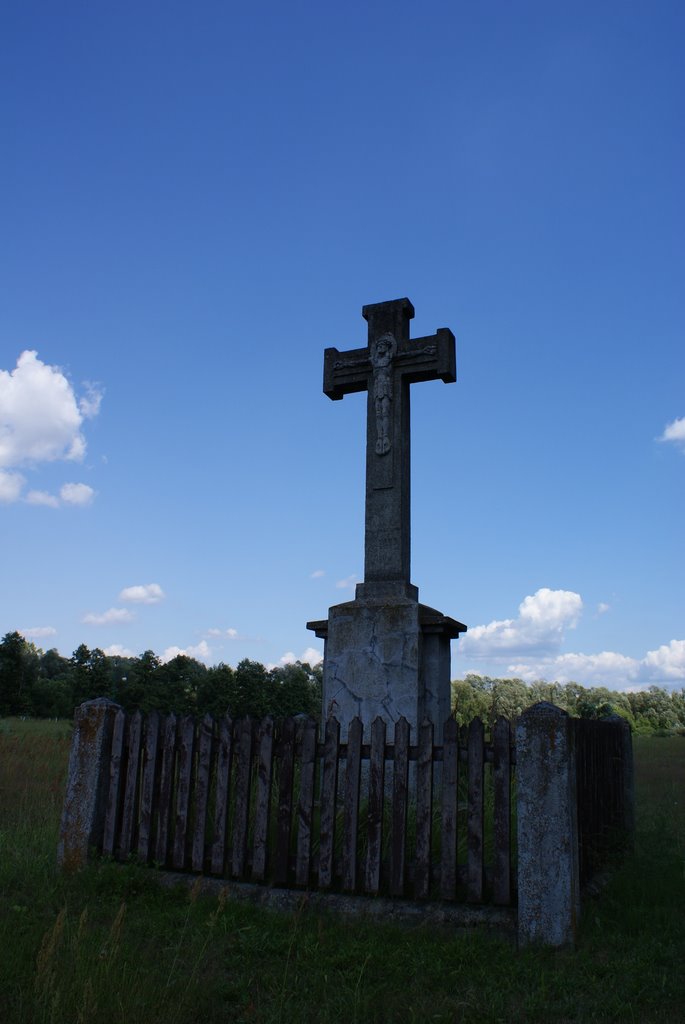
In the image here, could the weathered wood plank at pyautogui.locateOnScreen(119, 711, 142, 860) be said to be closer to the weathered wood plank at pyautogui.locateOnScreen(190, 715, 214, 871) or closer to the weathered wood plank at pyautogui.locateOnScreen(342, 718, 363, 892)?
the weathered wood plank at pyautogui.locateOnScreen(190, 715, 214, 871)

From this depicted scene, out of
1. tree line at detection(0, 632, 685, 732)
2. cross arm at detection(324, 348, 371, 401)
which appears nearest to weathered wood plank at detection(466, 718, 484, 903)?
cross arm at detection(324, 348, 371, 401)

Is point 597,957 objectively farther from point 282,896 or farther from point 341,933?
point 282,896

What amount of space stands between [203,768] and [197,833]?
0.47 meters

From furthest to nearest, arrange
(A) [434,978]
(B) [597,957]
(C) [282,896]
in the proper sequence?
(C) [282,896] < (B) [597,957] < (A) [434,978]

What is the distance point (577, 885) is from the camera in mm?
4863

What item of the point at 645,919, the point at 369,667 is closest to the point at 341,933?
the point at 645,919

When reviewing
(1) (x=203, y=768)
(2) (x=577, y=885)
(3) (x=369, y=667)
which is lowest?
(2) (x=577, y=885)

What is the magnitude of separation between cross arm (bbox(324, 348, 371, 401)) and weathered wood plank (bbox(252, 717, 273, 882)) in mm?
3784

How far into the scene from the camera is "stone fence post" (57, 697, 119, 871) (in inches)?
247

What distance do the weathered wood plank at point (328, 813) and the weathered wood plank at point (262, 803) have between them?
42cm

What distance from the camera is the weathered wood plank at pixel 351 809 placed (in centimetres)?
537

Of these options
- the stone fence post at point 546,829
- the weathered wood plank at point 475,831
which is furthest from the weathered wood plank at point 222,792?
the stone fence post at point 546,829

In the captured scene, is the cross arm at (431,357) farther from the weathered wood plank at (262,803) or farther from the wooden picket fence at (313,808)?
the weathered wood plank at (262,803)

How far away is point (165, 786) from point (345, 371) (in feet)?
14.5
